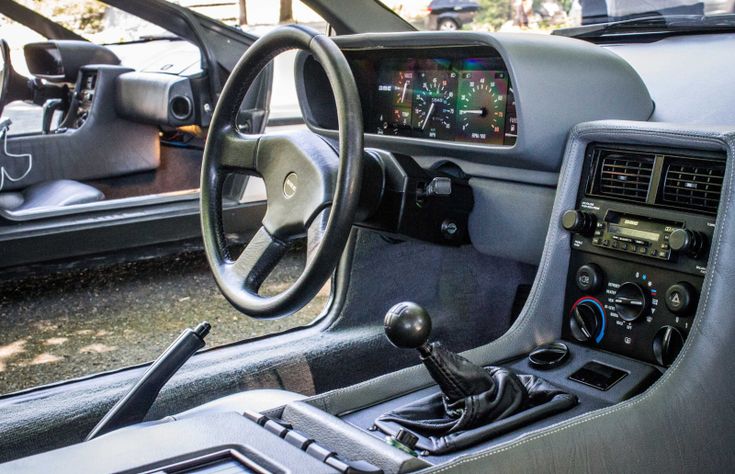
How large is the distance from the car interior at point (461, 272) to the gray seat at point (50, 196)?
184cm

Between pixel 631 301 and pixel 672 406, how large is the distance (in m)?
0.26

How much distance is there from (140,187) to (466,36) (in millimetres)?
3008

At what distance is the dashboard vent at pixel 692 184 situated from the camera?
4.96ft

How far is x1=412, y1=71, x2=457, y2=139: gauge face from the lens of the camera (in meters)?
2.05

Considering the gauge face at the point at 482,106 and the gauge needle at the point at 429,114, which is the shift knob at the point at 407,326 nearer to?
the gauge face at the point at 482,106

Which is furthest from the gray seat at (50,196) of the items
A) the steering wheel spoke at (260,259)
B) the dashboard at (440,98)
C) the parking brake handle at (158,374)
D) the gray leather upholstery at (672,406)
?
the gray leather upholstery at (672,406)

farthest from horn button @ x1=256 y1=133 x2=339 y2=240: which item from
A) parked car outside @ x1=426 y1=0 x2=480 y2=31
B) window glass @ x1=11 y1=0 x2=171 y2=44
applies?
parked car outside @ x1=426 y1=0 x2=480 y2=31

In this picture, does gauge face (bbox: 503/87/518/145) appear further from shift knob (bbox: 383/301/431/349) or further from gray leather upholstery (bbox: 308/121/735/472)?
shift knob (bbox: 383/301/431/349)

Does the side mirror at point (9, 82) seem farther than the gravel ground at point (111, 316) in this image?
Yes

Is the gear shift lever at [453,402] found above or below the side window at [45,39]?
below

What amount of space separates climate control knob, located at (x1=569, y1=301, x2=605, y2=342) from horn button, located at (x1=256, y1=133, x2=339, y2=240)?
24.1 inches

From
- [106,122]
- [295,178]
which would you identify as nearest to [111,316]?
[106,122]

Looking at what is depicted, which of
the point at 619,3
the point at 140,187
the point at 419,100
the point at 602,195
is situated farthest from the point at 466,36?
the point at 140,187

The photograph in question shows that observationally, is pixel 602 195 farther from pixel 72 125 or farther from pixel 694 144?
pixel 72 125
